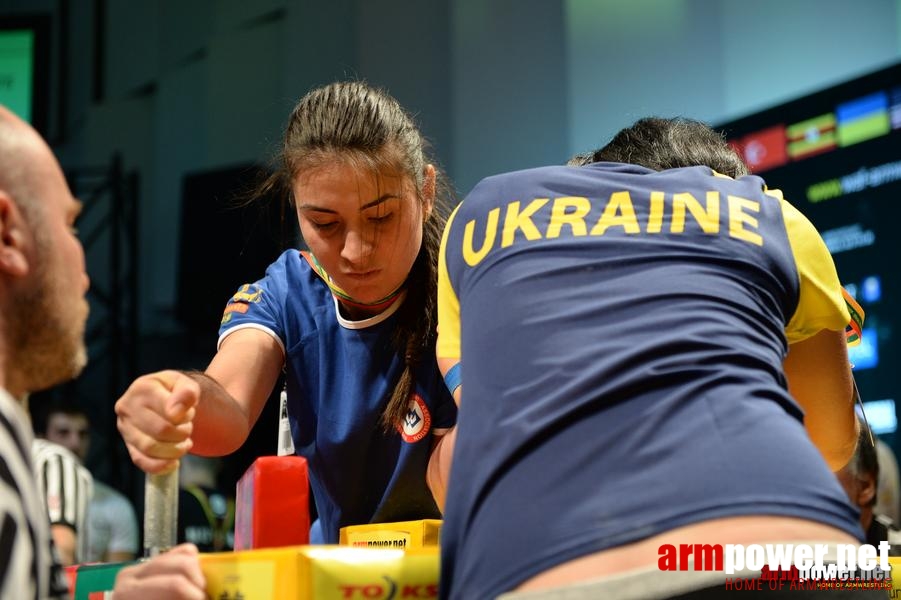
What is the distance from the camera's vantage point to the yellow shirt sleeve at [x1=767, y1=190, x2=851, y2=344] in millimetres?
1209

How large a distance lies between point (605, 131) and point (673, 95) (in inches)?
13.2

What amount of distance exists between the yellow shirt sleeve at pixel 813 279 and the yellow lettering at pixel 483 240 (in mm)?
333

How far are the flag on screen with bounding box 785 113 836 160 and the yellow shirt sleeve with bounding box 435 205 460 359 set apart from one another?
315 centimetres

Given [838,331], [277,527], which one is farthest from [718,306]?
[277,527]

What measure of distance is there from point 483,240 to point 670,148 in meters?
0.35

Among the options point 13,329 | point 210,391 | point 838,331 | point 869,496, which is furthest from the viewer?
point 869,496

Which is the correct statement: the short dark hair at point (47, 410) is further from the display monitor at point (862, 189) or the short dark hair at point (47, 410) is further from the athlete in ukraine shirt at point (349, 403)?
the display monitor at point (862, 189)

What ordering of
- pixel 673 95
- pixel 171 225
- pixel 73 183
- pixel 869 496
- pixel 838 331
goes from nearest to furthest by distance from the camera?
1. pixel 838 331
2. pixel 869 496
3. pixel 673 95
4. pixel 73 183
5. pixel 171 225

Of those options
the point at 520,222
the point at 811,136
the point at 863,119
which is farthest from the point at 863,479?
the point at 811,136

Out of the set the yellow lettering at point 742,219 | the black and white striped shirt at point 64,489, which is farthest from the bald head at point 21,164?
the black and white striped shirt at point 64,489

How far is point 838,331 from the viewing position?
4.23 ft

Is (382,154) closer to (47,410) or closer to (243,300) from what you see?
(243,300)

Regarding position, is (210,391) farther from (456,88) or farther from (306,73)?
(306,73)

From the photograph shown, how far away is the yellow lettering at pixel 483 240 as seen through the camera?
47.3 inches
